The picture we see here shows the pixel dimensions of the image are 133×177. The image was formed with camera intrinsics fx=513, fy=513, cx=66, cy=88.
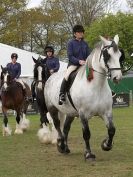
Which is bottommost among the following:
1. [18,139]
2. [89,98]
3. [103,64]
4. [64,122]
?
[18,139]

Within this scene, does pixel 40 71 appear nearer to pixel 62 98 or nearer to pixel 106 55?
pixel 62 98

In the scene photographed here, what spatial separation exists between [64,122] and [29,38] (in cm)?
5550

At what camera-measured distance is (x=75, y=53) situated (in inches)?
460

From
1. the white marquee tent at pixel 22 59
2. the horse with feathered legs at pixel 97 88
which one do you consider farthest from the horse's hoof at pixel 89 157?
the white marquee tent at pixel 22 59

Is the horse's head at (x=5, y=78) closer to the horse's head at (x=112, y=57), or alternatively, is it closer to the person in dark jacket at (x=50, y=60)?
the person in dark jacket at (x=50, y=60)

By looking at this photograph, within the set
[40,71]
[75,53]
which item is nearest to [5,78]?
[40,71]

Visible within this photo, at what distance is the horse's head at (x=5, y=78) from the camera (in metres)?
17.2

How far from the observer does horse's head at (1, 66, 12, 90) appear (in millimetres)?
17234

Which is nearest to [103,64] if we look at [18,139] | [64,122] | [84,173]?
[84,173]

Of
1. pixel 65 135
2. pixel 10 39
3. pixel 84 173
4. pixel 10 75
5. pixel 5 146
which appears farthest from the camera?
pixel 10 39

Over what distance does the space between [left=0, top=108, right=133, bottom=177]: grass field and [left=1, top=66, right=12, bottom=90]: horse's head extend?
7.14 ft

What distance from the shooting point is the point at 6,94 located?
18.0 meters

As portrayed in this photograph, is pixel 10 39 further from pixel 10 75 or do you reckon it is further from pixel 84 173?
pixel 84 173

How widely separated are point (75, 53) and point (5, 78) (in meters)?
6.07
